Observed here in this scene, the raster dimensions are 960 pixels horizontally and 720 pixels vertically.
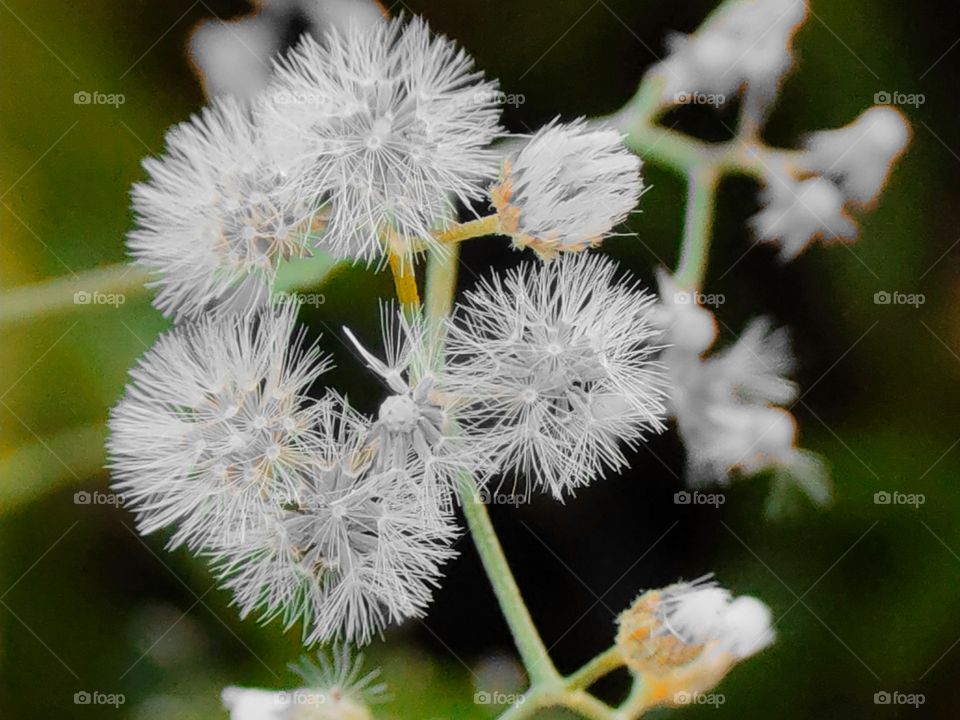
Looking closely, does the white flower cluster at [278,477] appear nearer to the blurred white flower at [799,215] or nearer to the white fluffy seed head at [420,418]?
the white fluffy seed head at [420,418]

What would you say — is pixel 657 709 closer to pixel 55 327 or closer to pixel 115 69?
pixel 55 327

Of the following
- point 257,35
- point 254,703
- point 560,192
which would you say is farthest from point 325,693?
point 257,35

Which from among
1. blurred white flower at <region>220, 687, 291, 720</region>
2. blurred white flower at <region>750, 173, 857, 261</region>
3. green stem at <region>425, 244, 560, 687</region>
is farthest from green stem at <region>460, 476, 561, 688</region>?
blurred white flower at <region>750, 173, 857, 261</region>

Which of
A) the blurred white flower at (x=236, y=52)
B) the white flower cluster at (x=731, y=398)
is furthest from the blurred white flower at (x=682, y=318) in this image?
the blurred white flower at (x=236, y=52)

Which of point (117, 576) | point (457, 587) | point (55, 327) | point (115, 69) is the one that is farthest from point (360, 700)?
point (115, 69)

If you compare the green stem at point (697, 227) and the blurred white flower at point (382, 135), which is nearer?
the blurred white flower at point (382, 135)
